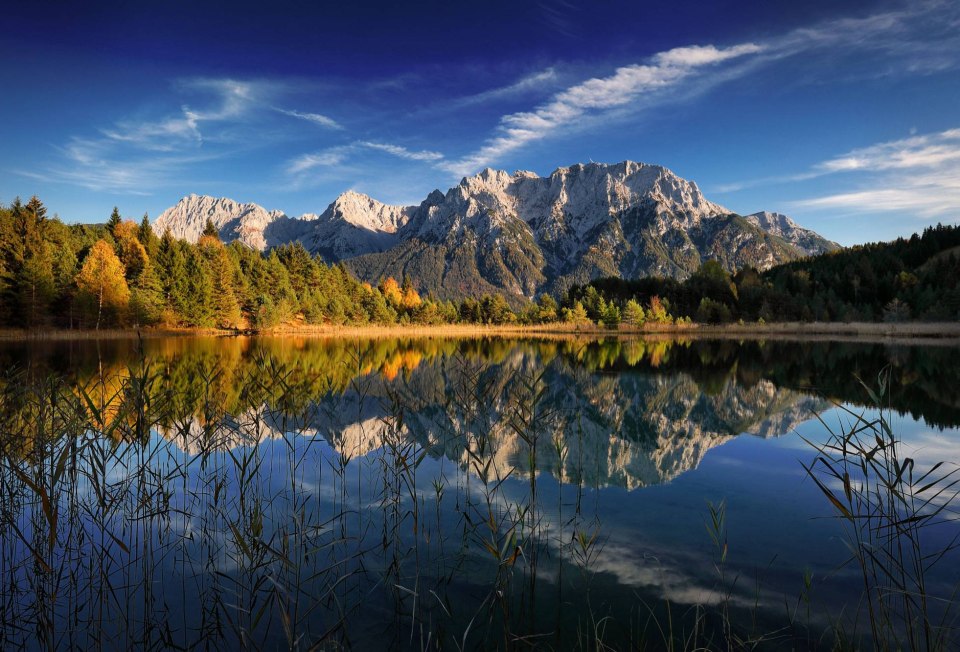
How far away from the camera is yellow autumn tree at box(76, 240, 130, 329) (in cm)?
5884

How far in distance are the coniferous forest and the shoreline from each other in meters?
2.20

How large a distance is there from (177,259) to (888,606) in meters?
85.1

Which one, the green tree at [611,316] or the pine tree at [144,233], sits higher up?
the pine tree at [144,233]

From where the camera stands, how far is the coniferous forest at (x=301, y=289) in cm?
5909

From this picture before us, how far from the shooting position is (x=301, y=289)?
97938 millimetres

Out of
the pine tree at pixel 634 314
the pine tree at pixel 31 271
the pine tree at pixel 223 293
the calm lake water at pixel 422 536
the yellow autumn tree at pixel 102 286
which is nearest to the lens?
the calm lake water at pixel 422 536

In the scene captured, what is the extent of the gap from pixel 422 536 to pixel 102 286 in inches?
2759

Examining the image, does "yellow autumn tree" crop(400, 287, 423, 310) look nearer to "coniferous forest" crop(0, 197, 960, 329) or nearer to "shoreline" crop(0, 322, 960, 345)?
"coniferous forest" crop(0, 197, 960, 329)

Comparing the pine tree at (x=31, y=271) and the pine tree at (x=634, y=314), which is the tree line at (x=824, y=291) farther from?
the pine tree at (x=31, y=271)

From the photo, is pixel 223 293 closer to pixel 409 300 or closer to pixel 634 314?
pixel 409 300

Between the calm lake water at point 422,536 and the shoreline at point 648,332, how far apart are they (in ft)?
127

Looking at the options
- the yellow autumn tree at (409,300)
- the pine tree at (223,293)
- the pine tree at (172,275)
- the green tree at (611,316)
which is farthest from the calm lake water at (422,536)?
the yellow autumn tree at (409,300)

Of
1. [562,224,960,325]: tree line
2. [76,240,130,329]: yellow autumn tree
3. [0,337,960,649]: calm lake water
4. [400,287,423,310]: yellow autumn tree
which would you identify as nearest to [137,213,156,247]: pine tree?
[76,240,130,329]: yellow autumn tree

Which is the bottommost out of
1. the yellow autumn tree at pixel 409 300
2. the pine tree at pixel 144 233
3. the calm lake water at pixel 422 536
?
the calm lake water at pixel 422 536
